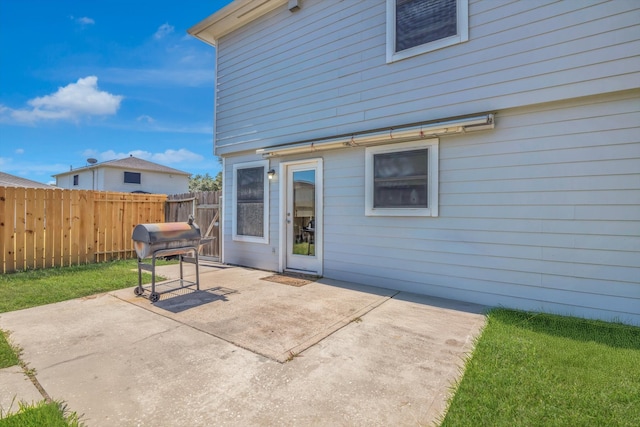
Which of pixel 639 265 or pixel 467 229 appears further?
pixel 467 229

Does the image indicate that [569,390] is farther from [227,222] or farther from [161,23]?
[161,23]

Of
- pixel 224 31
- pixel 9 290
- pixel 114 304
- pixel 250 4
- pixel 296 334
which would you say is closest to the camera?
pixel 296 334

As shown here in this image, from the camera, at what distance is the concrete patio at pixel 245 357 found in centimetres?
182

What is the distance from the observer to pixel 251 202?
21.1 feet

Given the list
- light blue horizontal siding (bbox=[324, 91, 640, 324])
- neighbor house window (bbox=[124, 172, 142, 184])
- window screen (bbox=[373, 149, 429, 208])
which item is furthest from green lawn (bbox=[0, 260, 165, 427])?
neighbor house window (bbox=[124, 172, 142, 184])

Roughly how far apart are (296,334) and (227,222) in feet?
15.0

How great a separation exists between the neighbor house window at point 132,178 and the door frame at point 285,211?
1932 cm

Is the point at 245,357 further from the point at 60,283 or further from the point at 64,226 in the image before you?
the point at 64,226

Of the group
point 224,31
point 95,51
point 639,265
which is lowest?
point 639,265

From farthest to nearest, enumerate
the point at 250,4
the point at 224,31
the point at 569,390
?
the point at 224,31, the point at 250,4, the point at 569,390

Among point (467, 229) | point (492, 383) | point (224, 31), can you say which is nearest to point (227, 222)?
point (224, 31)

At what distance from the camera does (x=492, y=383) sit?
202 cm

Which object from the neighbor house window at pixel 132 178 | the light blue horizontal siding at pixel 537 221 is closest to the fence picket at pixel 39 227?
the light blue horizontal siding at pixel 537 221

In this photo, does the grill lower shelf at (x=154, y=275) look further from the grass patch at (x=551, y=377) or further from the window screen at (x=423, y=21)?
the window screen at (x=423, y=21)
